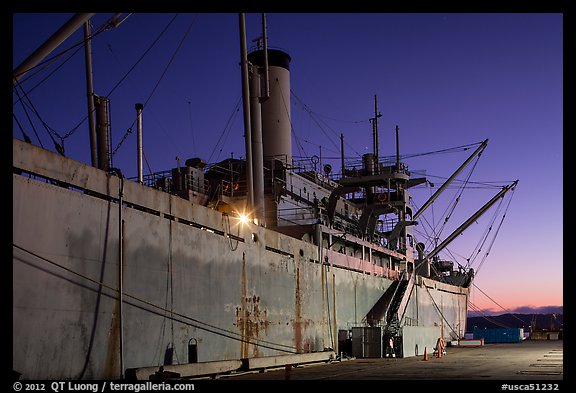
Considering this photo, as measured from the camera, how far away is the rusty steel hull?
13133mm

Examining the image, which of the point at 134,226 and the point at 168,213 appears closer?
the point at 134,226

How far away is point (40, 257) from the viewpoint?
43.5ft

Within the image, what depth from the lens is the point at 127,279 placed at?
1575 centimetres

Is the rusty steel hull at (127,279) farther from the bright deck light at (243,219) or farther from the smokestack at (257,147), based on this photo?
the smokestack at (257,147)

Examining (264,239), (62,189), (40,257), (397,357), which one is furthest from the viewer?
(397,357)

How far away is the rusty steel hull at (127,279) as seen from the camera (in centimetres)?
1313

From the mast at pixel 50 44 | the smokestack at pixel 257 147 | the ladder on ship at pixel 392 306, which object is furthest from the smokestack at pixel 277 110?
the mast at pixel 50 44

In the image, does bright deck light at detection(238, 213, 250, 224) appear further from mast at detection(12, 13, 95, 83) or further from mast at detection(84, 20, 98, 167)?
mast at detection(12, 13, 95, 83)

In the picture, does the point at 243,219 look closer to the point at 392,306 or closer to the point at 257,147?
the point at 257,147

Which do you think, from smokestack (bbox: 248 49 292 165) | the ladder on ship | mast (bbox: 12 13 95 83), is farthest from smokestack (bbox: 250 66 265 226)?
mast (bbox: 12 13 95 83)

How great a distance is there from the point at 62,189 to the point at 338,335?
18454 mm

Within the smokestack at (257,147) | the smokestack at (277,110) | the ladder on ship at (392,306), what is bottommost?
the ladder on ship at (392,306)
